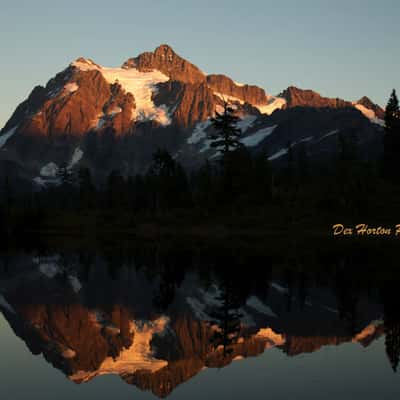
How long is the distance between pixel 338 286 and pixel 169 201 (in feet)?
276

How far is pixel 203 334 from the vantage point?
848 inches

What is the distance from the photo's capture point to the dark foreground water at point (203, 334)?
1569cm

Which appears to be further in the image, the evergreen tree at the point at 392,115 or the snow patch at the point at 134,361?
the evergreen tree at the point at 392,115

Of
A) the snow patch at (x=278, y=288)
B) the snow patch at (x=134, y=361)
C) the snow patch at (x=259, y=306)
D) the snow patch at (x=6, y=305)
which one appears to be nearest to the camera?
the snow patch at (x=134, y=361)

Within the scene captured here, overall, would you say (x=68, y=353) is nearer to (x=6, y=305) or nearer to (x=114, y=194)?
(x=6, y=305)

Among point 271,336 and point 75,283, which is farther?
point 75,283

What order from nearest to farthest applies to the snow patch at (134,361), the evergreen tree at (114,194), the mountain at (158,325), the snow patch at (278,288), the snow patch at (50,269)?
1. the snow patch at (134,361)
2. the mountain at (158,325)
3. the snow patch at (278,288)
4. the snow patch at (50,269)
5. the evergreen tree at (114,194)

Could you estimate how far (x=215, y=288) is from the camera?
107 feet

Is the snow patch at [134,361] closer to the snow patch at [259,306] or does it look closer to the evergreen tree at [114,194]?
the snow patch at [259,306]

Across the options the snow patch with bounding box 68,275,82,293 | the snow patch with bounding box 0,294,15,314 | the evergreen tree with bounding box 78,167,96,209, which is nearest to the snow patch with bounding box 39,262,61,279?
the snow patch with bounding box 68,275,82,293

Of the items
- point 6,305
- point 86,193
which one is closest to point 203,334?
point 6,305

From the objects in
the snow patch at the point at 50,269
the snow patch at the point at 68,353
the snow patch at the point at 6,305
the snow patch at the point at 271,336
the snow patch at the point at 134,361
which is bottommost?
the snow patch at the point at 271,336

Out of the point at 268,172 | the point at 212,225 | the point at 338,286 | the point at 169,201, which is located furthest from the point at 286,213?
the point at 338,286

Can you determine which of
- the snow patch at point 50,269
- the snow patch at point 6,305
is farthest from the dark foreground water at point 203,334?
the snow patch at point 50,269
